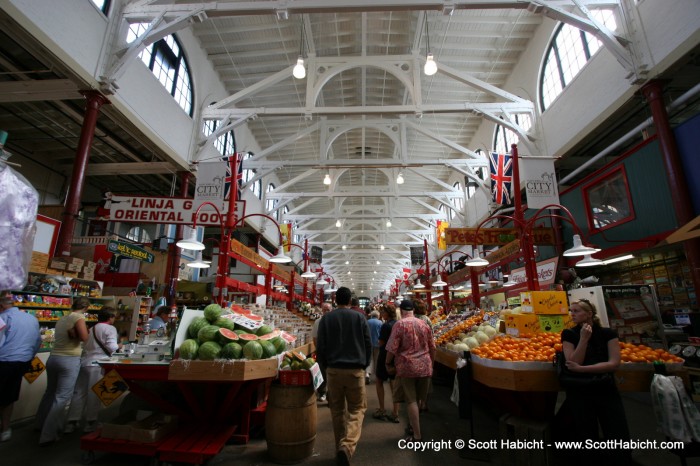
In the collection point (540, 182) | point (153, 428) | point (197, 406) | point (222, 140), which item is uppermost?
point (222, 140)

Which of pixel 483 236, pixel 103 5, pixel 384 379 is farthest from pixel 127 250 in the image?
pixel 483 236

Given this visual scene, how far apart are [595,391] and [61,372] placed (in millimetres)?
6104

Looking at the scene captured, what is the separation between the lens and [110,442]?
337 cm

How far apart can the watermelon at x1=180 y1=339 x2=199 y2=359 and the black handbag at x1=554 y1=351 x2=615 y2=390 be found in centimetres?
355

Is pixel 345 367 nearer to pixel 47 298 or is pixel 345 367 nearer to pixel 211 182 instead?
pixel 211 182

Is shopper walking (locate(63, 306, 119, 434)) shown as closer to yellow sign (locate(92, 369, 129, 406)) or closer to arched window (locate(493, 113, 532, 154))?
yellow sign (locate(92, 369, 129, 406))

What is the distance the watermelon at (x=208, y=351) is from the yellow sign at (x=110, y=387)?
0.82 m

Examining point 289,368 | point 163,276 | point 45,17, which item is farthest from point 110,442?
point 163,276

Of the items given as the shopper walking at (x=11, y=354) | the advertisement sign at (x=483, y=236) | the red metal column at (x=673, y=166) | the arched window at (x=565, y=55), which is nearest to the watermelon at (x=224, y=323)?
the shopper walking at (x=11, y=354)

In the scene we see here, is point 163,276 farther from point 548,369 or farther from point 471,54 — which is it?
point 471,54

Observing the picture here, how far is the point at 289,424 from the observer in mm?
3621

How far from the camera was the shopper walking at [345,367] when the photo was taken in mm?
3699

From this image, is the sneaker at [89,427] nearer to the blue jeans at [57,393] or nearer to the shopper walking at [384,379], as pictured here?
the blue jeans at [57,393]

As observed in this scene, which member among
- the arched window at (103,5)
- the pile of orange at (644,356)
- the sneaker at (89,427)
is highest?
the arched window at (103,5)
